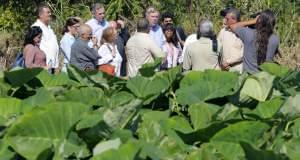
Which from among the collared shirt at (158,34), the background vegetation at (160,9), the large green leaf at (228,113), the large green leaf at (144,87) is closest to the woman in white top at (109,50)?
the collared shirt at (158,34)

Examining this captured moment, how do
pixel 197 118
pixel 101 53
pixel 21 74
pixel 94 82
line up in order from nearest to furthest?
pixel 197 118
pixel 21 74
pixel 94 82
pixel 101 53

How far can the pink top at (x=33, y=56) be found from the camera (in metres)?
7.77

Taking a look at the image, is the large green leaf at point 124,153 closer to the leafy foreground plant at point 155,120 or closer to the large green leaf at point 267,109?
the leafy foreground plant at point 155,120

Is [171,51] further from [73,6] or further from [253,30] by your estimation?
[73,6]

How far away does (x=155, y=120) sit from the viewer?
96.3 inches

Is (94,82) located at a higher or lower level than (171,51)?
higher

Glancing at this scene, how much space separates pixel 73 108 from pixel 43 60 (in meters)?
5.81

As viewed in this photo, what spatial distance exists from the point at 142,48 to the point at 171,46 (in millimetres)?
1582

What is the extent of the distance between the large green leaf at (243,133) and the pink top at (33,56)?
572cm

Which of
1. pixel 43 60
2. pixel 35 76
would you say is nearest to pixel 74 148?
pixel 35 76

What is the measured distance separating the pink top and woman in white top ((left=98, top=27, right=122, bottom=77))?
33.1 inches

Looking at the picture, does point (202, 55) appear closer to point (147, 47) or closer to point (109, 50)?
point (147, 47)

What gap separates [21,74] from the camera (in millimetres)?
2902

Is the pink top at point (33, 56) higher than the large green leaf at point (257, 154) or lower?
lower
